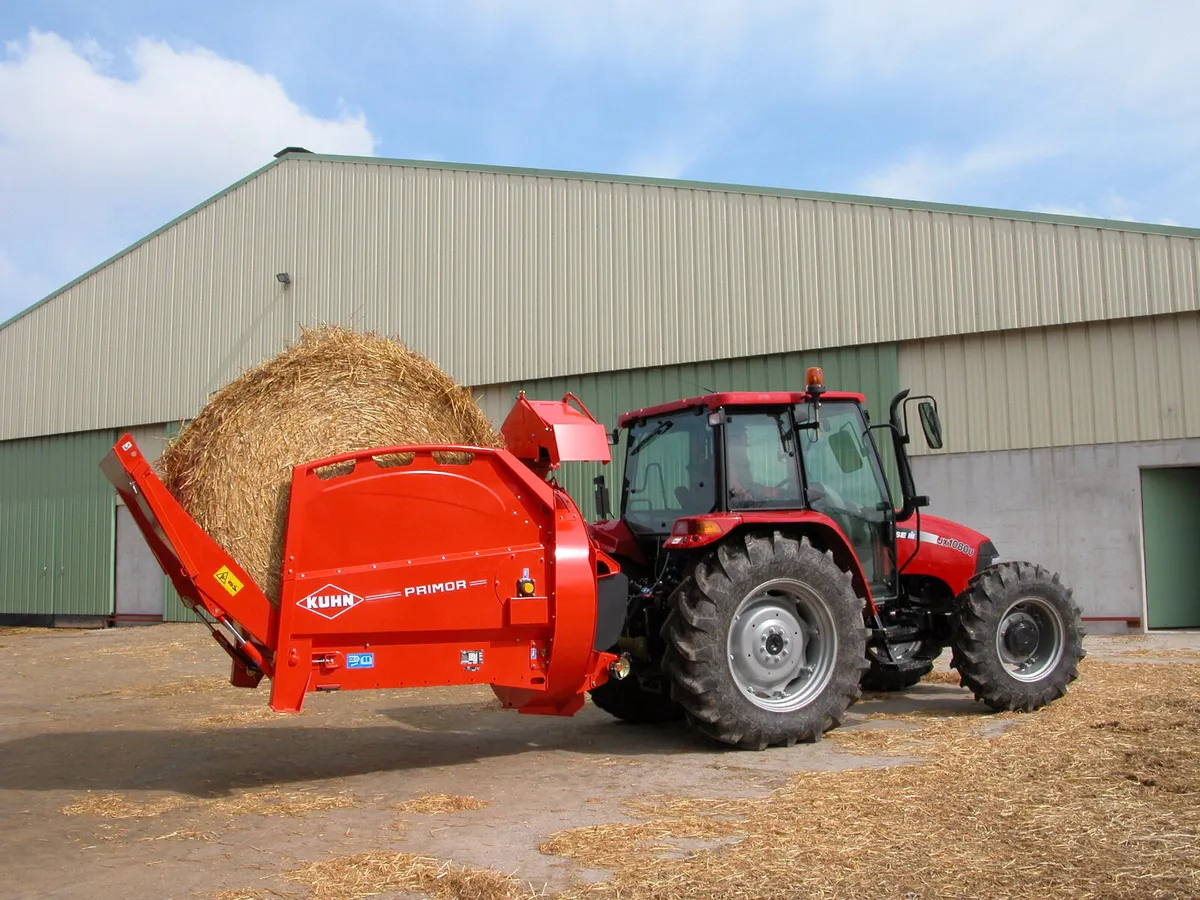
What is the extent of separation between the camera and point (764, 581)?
6.24 meters

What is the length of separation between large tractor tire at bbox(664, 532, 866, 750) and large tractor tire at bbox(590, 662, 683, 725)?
1.30m

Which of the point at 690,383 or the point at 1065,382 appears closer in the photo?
the point at 1065,382

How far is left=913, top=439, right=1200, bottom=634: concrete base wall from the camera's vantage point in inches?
497

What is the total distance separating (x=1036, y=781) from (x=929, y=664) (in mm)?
2541

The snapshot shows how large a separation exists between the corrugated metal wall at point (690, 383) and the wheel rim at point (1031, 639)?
654 centimetres

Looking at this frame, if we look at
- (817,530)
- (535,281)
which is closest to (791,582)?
Result: (817,530)

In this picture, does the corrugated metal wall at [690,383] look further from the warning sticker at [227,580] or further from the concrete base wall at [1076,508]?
the warning sticker at [227,580]

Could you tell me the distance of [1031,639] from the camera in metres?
7.29

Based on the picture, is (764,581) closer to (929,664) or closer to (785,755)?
(785,755)

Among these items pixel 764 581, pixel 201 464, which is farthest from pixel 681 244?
pixel 201 464

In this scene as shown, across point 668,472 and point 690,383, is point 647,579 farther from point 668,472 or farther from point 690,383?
point 690,383

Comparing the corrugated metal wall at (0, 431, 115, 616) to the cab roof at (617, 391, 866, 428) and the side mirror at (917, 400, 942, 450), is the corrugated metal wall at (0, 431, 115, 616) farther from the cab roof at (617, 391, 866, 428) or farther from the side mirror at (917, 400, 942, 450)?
the side mirror at (917, 400, 942, 450)

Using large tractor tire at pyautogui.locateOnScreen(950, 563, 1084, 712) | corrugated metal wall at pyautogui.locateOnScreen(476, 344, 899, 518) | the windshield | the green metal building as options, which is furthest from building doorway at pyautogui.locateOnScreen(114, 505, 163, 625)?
large tractor tire at pyautogui.locateOnScreen(950, 563, 1084, 712)

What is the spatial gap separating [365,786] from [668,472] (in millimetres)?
2744
